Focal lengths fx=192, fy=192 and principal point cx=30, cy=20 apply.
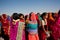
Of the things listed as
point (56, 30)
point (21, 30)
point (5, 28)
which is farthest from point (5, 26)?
point (56, 30)

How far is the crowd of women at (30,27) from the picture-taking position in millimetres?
1925

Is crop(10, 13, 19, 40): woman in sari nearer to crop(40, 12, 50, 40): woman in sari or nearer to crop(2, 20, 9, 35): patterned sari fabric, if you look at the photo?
crop(2, 20, 9, 35): patterned sari fabric

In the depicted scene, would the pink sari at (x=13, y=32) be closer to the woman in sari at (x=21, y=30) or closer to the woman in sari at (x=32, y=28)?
the woman in sari at (x=21, y=30)

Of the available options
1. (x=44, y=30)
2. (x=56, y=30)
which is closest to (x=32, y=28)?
(x=44, y=30)

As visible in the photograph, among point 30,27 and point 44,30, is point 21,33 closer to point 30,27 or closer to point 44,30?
point 30,27

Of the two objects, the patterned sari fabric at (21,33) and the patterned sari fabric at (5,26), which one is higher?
the patterned sari fabric at (5,26)

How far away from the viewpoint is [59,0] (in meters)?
1.99

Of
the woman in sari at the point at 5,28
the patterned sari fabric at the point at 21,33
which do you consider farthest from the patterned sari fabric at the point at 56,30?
the woman in sari at the point at 5,28

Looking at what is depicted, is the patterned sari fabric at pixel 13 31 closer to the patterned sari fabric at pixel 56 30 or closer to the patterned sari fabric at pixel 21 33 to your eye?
the patterned sari fabric at pixel 21 33

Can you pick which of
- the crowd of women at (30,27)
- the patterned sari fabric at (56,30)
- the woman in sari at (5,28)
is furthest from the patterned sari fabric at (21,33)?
the patterned sari fabric at (56,30)

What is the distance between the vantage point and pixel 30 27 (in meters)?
1.92

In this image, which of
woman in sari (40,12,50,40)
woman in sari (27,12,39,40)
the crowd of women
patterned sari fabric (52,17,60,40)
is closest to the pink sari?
the crowd of women

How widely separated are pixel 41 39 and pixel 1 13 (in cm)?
49

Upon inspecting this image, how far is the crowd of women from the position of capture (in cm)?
192
